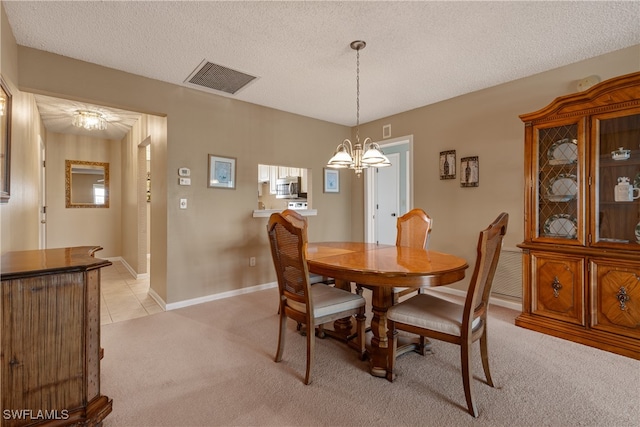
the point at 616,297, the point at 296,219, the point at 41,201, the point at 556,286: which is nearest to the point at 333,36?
the point at 296,219

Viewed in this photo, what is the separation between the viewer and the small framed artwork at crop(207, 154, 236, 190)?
3525 millimetres

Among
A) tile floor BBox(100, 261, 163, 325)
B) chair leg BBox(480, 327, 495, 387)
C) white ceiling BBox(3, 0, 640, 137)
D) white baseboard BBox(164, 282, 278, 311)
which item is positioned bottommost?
tile floor BBox(100, 261, 163, 325)

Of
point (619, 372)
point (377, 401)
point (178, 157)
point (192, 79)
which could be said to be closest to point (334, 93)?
point (192, 79)

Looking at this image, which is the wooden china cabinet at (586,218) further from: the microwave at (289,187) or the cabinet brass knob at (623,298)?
the microwave at (289,187)

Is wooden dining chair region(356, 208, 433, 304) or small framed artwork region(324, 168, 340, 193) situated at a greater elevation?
small framed artwork region(324, 168, 340, 193)

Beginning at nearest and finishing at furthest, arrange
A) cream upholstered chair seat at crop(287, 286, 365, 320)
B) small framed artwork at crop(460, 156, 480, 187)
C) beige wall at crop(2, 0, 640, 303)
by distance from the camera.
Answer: cream upholstered chair seat at crop(287, 286, 365, 320), beige wall at crop(2, 0, 640, 303), small framed artwork at crop(460, 156, 480, 187)

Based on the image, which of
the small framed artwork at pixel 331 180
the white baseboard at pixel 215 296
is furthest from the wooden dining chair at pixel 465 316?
the small framed artwork at pixel 331 180

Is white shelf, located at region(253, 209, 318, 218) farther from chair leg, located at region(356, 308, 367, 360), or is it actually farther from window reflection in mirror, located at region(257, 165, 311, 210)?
chair leg, located at region(356, 308, 367, 360)

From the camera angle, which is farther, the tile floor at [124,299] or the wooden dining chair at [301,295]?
the tile floor at [124,299]

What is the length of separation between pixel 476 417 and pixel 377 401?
1.65ft

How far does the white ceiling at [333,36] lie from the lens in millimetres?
2020

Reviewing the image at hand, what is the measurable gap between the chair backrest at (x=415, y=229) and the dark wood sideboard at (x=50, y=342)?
2.47 metres

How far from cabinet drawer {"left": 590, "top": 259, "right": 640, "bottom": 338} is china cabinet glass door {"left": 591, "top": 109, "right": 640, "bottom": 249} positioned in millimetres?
190

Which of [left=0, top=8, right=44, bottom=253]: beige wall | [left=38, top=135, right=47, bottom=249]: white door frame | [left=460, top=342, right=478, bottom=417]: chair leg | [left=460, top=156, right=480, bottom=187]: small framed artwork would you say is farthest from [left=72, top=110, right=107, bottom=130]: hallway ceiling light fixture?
[left=460, top=342, right=478, bottom=417]: chair leg
